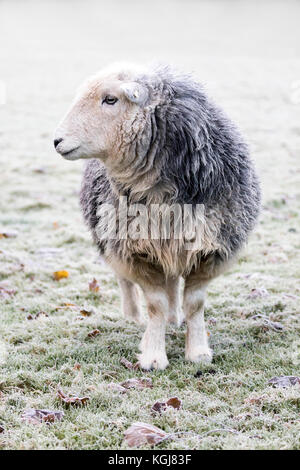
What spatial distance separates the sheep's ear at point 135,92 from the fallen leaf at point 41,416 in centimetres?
203

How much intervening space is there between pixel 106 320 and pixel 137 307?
12.2 inches

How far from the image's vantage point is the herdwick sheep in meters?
4.04

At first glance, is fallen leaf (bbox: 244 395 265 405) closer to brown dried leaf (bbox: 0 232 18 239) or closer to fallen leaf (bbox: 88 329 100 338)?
fallen leaf (bbox: 88 329 100 338)

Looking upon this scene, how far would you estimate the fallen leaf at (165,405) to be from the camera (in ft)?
11.8

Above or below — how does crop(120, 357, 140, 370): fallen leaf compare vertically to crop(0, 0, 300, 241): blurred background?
below

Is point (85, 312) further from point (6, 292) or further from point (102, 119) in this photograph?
point (102, 119)

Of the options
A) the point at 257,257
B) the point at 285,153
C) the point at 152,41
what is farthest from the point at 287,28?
the point at 257,257

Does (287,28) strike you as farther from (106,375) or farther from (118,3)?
(106,375)

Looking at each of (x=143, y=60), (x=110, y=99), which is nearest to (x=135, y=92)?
(x=110, y=99)

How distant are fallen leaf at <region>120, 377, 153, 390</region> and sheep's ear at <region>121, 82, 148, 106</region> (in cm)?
185

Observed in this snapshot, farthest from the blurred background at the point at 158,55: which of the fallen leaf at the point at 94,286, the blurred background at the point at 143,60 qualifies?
the fallen leaf at the point at 94,286

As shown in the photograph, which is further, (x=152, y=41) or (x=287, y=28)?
(x=287, y=28)

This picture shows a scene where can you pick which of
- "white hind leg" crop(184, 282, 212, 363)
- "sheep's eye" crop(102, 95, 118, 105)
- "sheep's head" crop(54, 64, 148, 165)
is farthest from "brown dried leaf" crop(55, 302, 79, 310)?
"sheep's eye" crop(102, 95, 118, 105)

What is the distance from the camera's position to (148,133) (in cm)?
406
